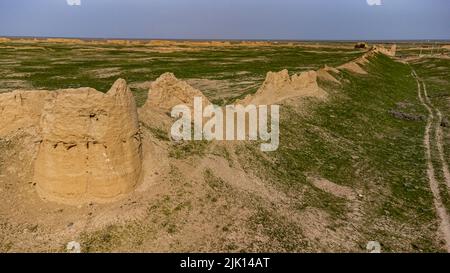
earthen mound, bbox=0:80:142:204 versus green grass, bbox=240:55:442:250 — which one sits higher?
earthen mound, bbox=0:80:142:204

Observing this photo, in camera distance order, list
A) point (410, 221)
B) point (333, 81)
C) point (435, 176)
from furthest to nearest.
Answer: point (333, 81) < point (435, 176) < point (410, 221)

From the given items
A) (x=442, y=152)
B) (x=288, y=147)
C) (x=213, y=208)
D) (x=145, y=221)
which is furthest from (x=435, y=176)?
(x=145, y=221)

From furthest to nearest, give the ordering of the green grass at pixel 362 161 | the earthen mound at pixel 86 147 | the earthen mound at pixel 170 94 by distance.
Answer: the earthen mound at pixel 170 94
the green grass at pixel 362 161
the earthen mound at pixel 86 147

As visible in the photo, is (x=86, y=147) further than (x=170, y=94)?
No

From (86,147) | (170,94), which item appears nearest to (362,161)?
(170,94)

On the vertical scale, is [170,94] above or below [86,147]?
above

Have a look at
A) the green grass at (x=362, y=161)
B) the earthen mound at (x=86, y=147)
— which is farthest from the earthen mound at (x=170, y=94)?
the earthen mound at (x=86, y=147)

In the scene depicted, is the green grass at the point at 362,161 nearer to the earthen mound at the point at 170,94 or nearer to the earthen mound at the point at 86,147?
the earthen mound at the point at 170,94

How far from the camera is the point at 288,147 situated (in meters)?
28.2

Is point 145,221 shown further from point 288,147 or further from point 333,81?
point 333,81

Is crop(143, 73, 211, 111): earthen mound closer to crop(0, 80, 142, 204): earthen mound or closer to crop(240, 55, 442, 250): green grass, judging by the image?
crop(240, 55, 442, 250): green grass

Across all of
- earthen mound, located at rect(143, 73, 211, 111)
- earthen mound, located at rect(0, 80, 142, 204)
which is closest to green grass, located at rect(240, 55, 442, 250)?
earthen mound, located at rect(143, 73, 211, 111)

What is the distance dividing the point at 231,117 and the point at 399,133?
16.3 m

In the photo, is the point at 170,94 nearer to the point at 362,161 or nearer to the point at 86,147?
the point at 86,147
